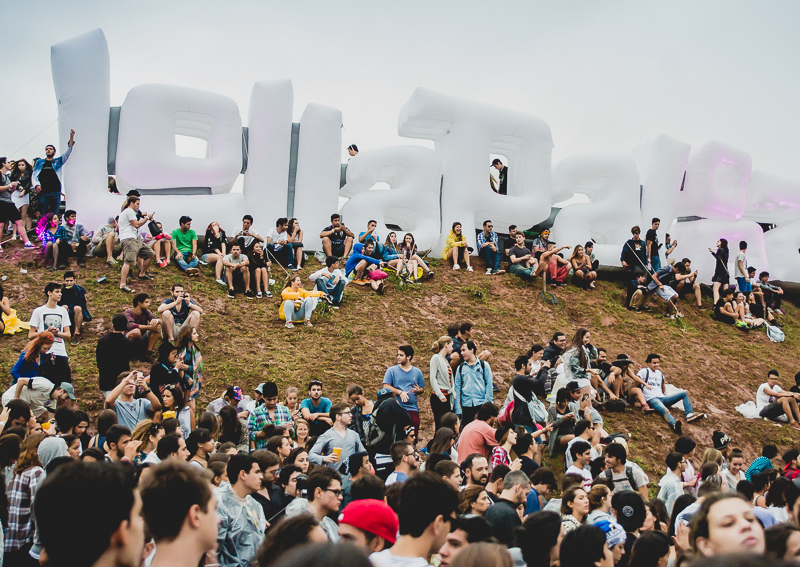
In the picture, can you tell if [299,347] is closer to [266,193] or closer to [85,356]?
[85,356]

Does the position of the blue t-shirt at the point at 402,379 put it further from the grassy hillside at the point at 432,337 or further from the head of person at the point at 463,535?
the head of person at the point at 463,535

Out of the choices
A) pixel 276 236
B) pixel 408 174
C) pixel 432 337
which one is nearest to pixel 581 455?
pixel 432 337

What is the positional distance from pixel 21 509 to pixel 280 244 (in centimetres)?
1024

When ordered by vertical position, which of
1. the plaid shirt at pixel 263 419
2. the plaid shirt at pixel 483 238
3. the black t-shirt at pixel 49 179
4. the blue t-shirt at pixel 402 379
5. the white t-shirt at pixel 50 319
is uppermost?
the black t-shirt at pixel 49 179

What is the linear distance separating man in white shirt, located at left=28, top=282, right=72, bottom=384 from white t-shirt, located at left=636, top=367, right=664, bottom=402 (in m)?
9.38

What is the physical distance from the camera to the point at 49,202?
14914 millimetres

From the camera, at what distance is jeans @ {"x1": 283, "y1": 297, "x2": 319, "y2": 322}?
1366 cm

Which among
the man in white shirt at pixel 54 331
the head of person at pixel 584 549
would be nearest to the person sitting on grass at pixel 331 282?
the man in white shirt at pixel 54 331

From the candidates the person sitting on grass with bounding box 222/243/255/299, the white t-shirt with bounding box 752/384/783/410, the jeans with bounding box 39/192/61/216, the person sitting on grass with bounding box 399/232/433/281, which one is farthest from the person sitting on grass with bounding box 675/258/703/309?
the jeans with bounding box 39/192/61/216

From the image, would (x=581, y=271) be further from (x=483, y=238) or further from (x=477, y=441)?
(x=477, y=441)

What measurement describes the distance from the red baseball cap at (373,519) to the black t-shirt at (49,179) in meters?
13.1

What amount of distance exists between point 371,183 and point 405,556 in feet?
47.7

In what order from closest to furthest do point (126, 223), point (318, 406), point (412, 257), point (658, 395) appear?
point (318, 406), point (658, 395), point (126, 223), point (412, 257)

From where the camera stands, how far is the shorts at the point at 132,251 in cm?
1359
